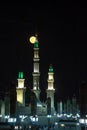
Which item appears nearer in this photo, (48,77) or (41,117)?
(41,117)

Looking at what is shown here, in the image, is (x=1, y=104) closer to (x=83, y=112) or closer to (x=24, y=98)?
(x=24, y=98)

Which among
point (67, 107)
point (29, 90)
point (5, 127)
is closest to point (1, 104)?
point (29, 90)

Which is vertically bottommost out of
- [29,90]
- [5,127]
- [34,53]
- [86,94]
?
[5,127]

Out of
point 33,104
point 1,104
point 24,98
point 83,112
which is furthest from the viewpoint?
point 24,98

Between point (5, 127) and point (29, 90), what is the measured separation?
48.2 meters

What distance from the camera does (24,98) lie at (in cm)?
9362

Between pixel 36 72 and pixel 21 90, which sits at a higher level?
pixel 36 72

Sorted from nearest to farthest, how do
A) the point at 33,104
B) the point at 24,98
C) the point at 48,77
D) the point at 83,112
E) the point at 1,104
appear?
the point at 83,112 → the point at 33,104 → the point at 1,104 → the point at 24,98 → the point at 48,77

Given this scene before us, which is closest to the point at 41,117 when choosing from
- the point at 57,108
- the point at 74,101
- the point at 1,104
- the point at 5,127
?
the point at 1,104

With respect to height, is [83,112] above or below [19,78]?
below

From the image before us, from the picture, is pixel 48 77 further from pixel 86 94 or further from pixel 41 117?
pixel 86 94

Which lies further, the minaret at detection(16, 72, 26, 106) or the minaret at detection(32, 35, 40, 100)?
the minaret at detection(32, 35, 40, 100)

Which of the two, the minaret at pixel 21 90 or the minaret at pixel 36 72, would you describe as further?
the minaret at pixel 36 72

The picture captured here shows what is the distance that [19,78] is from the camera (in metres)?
98.9
